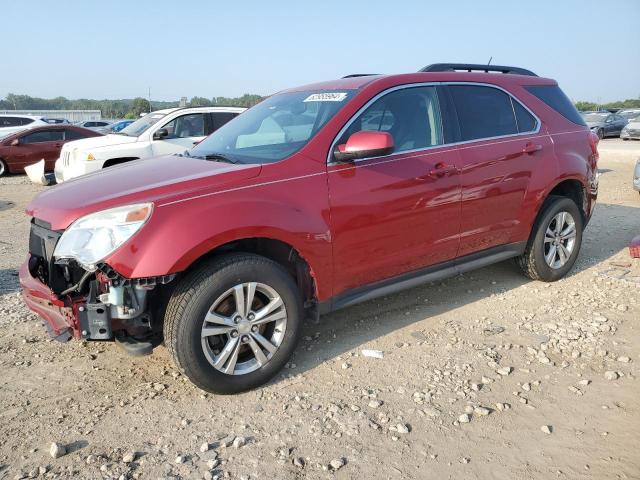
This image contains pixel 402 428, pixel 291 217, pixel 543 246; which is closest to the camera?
pixel 402 428

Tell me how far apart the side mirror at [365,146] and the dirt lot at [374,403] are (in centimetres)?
137

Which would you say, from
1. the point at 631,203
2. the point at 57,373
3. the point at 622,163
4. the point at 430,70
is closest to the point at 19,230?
the point at 57,373

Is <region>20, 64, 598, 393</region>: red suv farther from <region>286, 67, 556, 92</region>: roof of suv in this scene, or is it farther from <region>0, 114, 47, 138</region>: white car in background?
<region>0, 114, 47, 138</region>: white car in background

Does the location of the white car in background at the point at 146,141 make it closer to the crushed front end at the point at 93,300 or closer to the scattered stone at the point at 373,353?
the crushed front end at the point at 93,300

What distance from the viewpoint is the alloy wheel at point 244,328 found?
10.00 feet

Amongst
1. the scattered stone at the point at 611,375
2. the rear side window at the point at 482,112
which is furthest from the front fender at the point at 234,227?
the scattered stone at the point at 611,375

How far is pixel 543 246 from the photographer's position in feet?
15.9

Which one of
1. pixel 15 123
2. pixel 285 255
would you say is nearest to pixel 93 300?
pixel 285 255

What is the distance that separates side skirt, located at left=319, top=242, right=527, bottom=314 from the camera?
3.57m

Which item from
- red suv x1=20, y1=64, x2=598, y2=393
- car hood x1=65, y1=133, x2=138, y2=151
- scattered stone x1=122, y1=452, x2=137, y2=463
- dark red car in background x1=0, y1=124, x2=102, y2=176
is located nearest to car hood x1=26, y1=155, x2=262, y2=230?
red suv x1=20, y1=64, x2=598, y2=393

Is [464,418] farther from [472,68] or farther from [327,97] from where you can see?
[472,68]

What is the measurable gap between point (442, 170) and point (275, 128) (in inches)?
50.7

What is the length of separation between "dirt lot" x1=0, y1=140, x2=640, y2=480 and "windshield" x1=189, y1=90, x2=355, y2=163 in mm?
1438

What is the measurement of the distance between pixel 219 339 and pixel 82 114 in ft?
203
